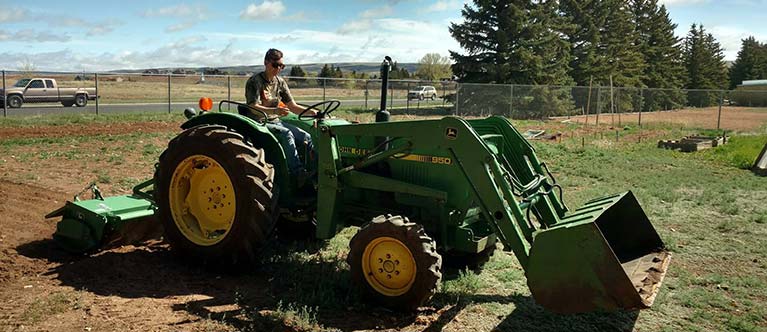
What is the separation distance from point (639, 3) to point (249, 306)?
49684 mm

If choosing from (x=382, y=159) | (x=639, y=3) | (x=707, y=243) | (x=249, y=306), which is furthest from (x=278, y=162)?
(x=639, y=3)

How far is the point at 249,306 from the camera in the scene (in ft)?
14.8

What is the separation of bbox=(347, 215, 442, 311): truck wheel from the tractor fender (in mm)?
1102

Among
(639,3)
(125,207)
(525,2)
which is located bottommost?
(125,207)

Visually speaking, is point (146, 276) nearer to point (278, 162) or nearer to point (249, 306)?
point (249, 306)

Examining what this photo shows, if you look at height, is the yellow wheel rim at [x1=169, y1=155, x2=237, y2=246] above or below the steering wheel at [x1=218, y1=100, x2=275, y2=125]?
below

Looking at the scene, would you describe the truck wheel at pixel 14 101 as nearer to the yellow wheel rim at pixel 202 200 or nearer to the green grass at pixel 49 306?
the yellow wheel rim at pixel 202 200

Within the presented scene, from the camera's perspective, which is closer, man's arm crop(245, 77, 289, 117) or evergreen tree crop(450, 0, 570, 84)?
man's arm crop(245, 77, 289, 117)

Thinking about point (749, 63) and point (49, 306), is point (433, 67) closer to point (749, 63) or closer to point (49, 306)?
point (749, 63)

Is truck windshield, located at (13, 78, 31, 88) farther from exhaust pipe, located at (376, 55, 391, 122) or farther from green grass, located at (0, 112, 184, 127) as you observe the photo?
exhaust pipe, located at (376, 55, 391, 122)

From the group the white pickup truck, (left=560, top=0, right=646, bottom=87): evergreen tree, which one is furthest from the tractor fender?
(left=560, top=0, right=646, bottom=87): evergreen tree

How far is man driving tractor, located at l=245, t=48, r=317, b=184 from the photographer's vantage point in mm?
5391

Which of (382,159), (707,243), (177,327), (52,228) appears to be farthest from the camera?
(707,243)

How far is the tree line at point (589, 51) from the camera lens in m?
29.5
